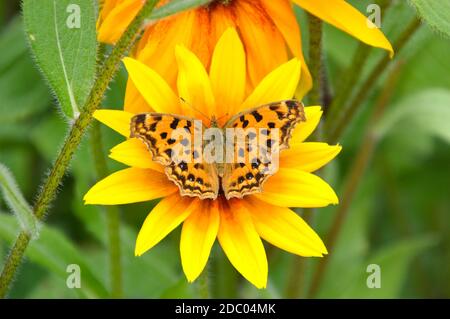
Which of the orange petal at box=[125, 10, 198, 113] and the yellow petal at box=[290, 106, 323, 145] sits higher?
the orange petal at box=[125, 10, 198, 113]

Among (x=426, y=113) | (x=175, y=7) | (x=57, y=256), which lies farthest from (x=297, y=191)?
(x=426, y=113)

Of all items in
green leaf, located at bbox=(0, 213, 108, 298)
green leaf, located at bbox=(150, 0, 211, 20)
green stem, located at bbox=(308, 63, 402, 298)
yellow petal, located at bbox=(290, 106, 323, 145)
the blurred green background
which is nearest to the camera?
green leaf, located at bbox=(150, 0, 211, 20)

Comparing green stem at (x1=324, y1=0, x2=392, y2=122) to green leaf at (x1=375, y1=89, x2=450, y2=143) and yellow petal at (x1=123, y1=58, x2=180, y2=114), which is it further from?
yellow petal at (x1=123, y1=58, x2=180, y2=114)

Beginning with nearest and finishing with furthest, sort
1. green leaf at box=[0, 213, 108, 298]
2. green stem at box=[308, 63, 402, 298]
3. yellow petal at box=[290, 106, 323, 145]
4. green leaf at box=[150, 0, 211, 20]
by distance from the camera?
green leaf at box=[150, 0, 211, 20] < yellow petal at box=[290, 106, 323, 145] < green leaf at box=[0, 213, 108, 298] < green stem at box=[308, 63, 402, 298]

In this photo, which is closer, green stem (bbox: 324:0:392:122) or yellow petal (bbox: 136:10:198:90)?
yellow petal (bbox: 136:10:198:90)

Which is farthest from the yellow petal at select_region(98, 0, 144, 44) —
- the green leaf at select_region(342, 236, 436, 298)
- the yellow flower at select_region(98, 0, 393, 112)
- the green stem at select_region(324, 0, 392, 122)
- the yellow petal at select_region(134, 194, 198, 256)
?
the green leaf at select_region(342, 236, 436, 298)

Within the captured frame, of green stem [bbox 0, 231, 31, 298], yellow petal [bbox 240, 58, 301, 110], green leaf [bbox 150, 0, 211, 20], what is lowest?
green stem [bbox 0, 231, 31, 298]

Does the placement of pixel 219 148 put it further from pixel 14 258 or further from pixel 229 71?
pixel 14 258

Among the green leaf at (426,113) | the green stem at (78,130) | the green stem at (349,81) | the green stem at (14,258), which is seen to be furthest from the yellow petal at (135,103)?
the green leaf at (426,113)
